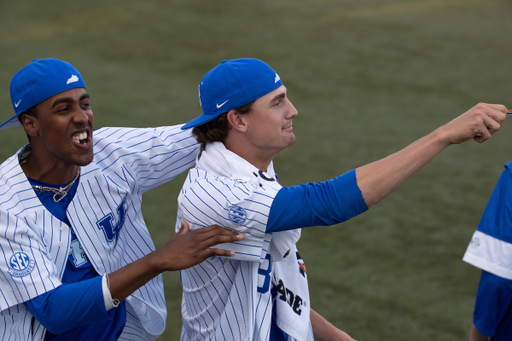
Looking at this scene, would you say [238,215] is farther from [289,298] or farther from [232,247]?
[289,298]

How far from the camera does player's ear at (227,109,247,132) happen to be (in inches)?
83.0

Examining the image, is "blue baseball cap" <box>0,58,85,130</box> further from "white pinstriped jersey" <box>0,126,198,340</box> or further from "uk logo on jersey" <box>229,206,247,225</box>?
"uk logo on jersey" <box>229,206,247,225</box>

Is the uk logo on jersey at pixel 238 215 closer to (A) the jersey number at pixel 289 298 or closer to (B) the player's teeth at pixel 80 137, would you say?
(A) the jersey number at pixel 289 298

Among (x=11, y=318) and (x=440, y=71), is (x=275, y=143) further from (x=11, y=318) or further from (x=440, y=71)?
(x=440, y=71)

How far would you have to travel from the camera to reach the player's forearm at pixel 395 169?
181 centimetres

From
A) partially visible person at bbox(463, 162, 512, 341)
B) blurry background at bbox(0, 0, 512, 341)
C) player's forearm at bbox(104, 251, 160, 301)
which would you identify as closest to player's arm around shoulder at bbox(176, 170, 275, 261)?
player's forearm at bbox(104, 251, 160, 301)

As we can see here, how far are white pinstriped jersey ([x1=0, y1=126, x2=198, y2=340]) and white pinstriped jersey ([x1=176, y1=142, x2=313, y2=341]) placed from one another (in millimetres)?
405

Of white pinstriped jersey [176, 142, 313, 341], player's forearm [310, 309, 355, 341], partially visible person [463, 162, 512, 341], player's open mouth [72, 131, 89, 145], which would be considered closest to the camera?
white pinstriped jersey [176, 142, 313, 341]

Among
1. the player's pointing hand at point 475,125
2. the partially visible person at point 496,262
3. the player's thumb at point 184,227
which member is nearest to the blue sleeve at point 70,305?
the player's thumb at point 184,227

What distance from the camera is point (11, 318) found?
2.12 metres

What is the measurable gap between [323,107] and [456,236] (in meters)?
3.00

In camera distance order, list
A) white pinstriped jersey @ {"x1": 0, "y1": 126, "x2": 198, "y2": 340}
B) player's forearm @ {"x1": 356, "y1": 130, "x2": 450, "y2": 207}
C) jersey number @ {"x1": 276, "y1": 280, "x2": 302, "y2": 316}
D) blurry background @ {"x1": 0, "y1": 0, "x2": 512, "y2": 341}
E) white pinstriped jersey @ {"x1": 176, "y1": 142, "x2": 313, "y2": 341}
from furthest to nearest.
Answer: blurry background @ {"x1": 0, "y1": 0, "x2": 512, "y2": 341}, jersey number @ {"x1": 276, "y1": 280, "x2": 302, "y2": 316}, white pinstriped jersey @ {"x1": 0, "y1": 126, "x2": 198, "y2": 340}, white pinstriped jersey @ {"x1": 176, "y1": 142, "x2": 313, "y2": 341}, player's forearm @ {"x1": 356, "y1": 130, "x2": 450, "y2": 207}

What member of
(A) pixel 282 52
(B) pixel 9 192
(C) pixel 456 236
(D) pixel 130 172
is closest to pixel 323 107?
(A) pixel 282 52

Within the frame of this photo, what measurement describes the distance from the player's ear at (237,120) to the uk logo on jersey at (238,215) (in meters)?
0.35
